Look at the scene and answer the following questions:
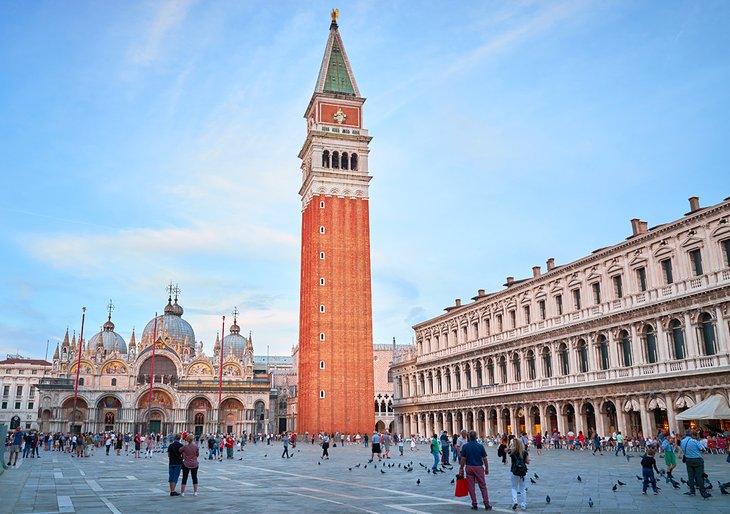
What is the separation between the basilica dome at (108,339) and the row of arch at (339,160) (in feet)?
132

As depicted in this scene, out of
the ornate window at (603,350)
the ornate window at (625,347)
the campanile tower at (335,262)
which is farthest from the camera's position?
→ the campanile tower at (335,262)

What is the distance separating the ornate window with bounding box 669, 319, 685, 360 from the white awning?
358cm

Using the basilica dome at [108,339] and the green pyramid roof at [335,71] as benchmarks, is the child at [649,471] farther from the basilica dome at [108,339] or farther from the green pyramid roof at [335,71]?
the basilica dome at [108,339]

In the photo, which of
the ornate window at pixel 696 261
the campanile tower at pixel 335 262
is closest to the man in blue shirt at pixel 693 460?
the ornate window at pixel 696 261

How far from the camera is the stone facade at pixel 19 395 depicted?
103m

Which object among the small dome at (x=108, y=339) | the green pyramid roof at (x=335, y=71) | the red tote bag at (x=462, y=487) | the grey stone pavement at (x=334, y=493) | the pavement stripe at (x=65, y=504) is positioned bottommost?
the grey stone pavement at (x=334, y=493)

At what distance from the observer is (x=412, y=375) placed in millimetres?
68625

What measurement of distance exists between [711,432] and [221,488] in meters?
24.9

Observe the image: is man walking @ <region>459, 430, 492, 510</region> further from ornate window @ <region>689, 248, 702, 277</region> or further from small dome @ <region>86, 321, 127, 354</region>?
small dome @ <region>86, 321, 127, 354</region>

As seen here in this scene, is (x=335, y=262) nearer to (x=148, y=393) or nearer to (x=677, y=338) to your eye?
(x=148, y=393)

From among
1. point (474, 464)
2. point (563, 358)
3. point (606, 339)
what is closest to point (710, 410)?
point (606, 339)

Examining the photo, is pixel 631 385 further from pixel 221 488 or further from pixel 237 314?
pixel 237 314

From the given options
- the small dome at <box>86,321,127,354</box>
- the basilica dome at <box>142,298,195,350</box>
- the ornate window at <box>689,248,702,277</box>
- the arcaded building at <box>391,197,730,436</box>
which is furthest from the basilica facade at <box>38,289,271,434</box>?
the ornate window at <box>689,248,702,277</box>

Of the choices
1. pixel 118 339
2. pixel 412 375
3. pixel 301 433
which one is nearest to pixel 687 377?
pixel 412 375
